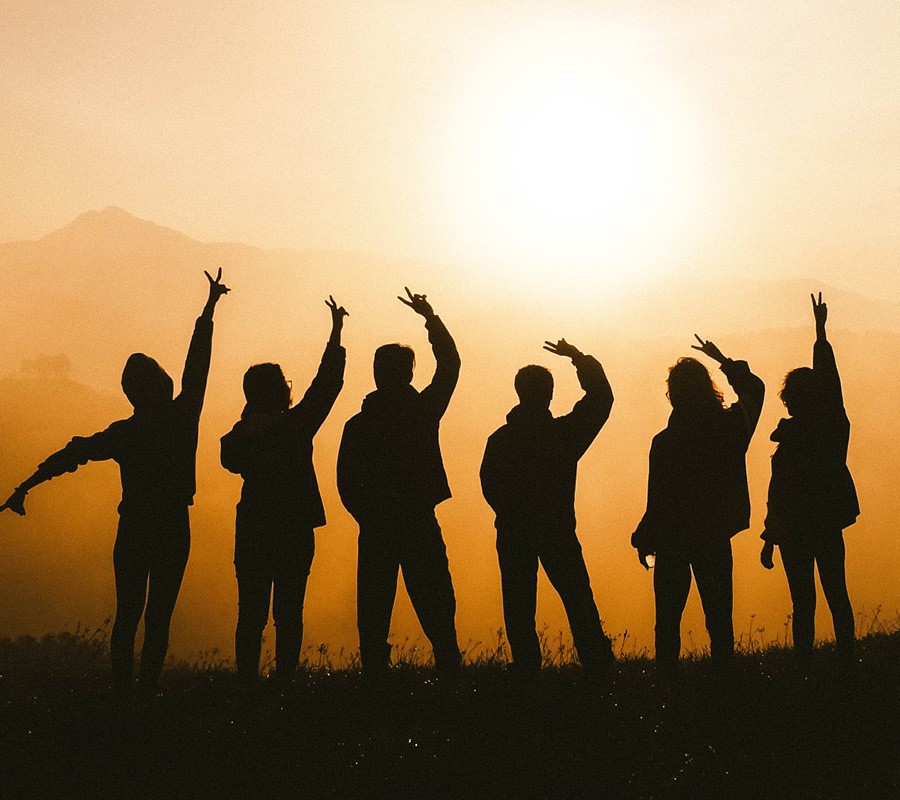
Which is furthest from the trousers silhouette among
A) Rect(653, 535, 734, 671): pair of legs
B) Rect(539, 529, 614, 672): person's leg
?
Rect(653, 535, 734, 671): pair of legs

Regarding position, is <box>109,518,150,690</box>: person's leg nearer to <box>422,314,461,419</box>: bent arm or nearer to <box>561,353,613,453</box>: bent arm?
<box>422,314,461,419</box>: bent arm

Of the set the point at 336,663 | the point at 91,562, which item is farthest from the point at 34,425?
the point at 336,663

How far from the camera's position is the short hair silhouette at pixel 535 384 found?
788 centimetres

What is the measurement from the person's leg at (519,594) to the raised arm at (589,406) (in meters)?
0.83

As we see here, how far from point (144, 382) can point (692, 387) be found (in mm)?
4100

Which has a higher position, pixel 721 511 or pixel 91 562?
pixel 91 562

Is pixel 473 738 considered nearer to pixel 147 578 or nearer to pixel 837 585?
pixel 147 578

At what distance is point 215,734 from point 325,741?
69 centimetres

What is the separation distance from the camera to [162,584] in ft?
25.0

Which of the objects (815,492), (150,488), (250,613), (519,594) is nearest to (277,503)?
(250,613)

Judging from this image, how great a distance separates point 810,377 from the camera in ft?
27.6

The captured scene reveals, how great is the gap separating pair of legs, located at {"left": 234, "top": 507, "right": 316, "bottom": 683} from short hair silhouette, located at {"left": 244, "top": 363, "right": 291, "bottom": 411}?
0.79 meters

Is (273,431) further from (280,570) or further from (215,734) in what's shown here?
(215,734)

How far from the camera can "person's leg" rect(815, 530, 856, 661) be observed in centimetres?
831
